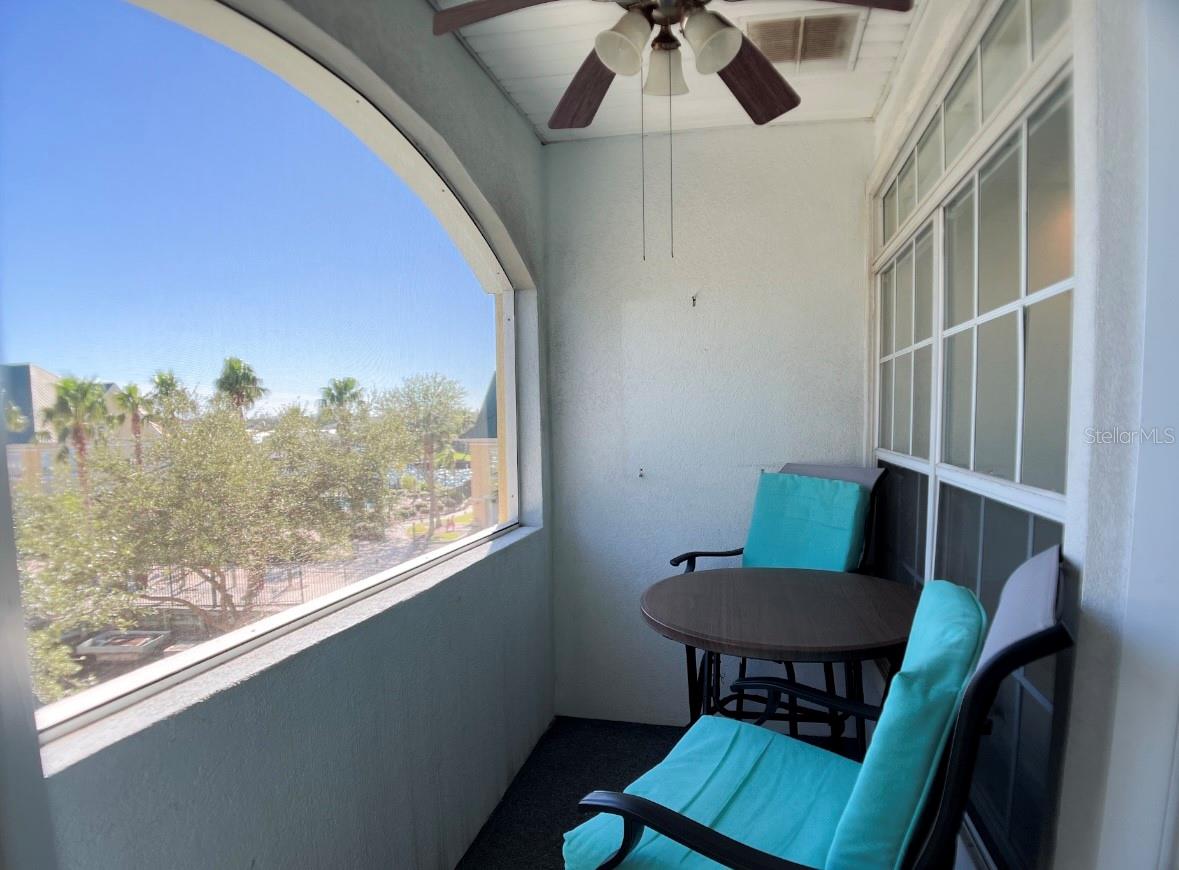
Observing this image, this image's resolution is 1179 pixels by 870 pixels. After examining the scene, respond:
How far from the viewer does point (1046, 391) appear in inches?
45.5

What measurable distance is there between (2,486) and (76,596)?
0.78 feet

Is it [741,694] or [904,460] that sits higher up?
[904,460]

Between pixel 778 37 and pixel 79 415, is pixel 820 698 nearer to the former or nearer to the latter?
pixel 79 415

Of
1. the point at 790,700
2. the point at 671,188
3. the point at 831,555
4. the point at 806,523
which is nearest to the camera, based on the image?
the point at 790,700

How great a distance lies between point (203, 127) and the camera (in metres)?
1.19

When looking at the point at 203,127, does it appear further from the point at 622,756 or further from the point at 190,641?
the point at 622,756

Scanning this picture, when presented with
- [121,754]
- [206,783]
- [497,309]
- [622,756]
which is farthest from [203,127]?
[622,756]

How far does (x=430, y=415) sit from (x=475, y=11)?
4.11 feet

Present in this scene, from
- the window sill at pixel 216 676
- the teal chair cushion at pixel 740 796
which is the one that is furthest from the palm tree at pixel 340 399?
Answer: the teal chair cushion at pixel 740 796

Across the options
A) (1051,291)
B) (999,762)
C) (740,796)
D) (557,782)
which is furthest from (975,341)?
(557,782)

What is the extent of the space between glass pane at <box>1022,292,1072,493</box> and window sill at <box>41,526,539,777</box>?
1.65 metres

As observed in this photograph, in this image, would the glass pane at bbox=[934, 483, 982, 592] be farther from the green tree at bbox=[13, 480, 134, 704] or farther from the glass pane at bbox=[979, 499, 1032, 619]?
the green tree at bbox=[13, 480, 134, 704]

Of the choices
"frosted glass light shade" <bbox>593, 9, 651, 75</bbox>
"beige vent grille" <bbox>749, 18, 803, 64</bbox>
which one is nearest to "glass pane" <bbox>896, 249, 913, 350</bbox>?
"beige vent grille" <bbox>749, 18, 803, 64</bbox>

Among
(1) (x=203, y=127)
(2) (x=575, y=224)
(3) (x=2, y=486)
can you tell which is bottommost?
(3) (x=2, y=486)
